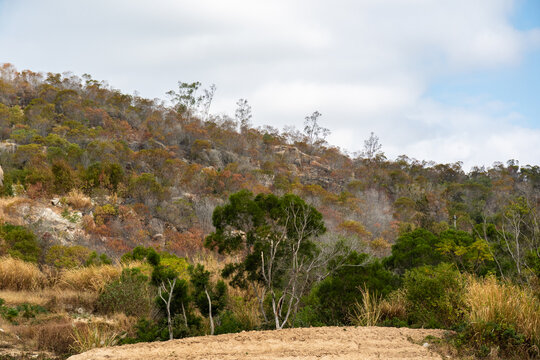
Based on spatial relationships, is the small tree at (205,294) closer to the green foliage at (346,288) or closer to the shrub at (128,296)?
the shrub at (128,296)

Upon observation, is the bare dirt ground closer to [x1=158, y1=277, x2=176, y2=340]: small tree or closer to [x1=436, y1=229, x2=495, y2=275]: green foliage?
[x1=158, y1=277, x2=176, y2=340]: small tree

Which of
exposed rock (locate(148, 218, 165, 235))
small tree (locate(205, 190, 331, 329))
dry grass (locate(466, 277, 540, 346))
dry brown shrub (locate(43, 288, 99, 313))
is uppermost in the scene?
small tree (locate(205, 190, 331, 329))

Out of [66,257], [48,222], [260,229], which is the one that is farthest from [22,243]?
[260,229]

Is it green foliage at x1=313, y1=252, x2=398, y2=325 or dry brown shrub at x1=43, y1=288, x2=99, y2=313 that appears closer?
green foliage at x1=313, y1=252, x2=398, y2=325

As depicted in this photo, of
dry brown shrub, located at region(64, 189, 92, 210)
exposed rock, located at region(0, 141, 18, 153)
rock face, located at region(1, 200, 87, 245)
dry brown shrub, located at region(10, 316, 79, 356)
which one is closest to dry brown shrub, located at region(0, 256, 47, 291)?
rock face, located at region(1, 200, 87, 245)

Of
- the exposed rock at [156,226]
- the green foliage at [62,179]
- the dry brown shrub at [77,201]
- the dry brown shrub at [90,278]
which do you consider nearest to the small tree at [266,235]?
the dry brown shrub at [90,278]

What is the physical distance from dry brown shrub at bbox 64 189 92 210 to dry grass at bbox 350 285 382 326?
14692 millimetres

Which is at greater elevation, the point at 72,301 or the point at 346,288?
the point at 346,288

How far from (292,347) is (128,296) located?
159 inches

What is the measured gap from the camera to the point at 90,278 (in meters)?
9.89

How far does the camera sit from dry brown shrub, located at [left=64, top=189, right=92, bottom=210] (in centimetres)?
1875

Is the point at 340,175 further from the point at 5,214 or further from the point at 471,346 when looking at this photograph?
the point at 471,346

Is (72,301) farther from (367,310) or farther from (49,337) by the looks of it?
(367,310)

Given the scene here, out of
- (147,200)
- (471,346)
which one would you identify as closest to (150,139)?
(147,200)
